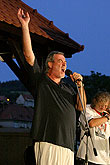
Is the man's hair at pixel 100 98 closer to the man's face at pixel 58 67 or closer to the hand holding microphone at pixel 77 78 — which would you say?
the hand holding microphone at pixel 77 78

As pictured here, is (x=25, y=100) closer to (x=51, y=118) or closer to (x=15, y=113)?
(x=15, y=113)

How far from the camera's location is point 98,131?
10.2ft

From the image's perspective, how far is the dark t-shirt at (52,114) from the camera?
209 cm

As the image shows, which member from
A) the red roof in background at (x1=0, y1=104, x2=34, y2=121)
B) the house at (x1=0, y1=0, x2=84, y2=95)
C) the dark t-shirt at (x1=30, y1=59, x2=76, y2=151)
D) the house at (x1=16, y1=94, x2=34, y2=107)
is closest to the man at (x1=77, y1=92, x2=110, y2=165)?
the dark t-shirt at (x1=30, y1=59, x2=76, y2=151)

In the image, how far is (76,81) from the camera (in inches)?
95.5

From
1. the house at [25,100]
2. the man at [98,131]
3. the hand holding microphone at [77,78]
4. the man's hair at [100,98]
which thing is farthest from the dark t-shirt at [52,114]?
the house at [25,100]

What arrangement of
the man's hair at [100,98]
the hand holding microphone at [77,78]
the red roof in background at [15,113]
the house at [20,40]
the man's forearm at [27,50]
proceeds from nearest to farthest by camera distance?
the man's forearm at [27,50], the hand holding microphone at [77,78], the man's hair at [100,98], the house at [20,40], the red roof in background at [15,113]

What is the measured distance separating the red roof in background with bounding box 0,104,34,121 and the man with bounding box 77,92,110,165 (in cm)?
6186

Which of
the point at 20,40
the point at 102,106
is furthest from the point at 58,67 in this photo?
the point at 20,40

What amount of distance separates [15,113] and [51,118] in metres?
65.9

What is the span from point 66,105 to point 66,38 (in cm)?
428

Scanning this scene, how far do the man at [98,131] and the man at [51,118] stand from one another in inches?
31.4

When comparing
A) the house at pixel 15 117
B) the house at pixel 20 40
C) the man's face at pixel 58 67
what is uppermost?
the house at pixel 15 117

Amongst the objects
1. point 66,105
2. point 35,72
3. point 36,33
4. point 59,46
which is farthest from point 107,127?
point 59,46
